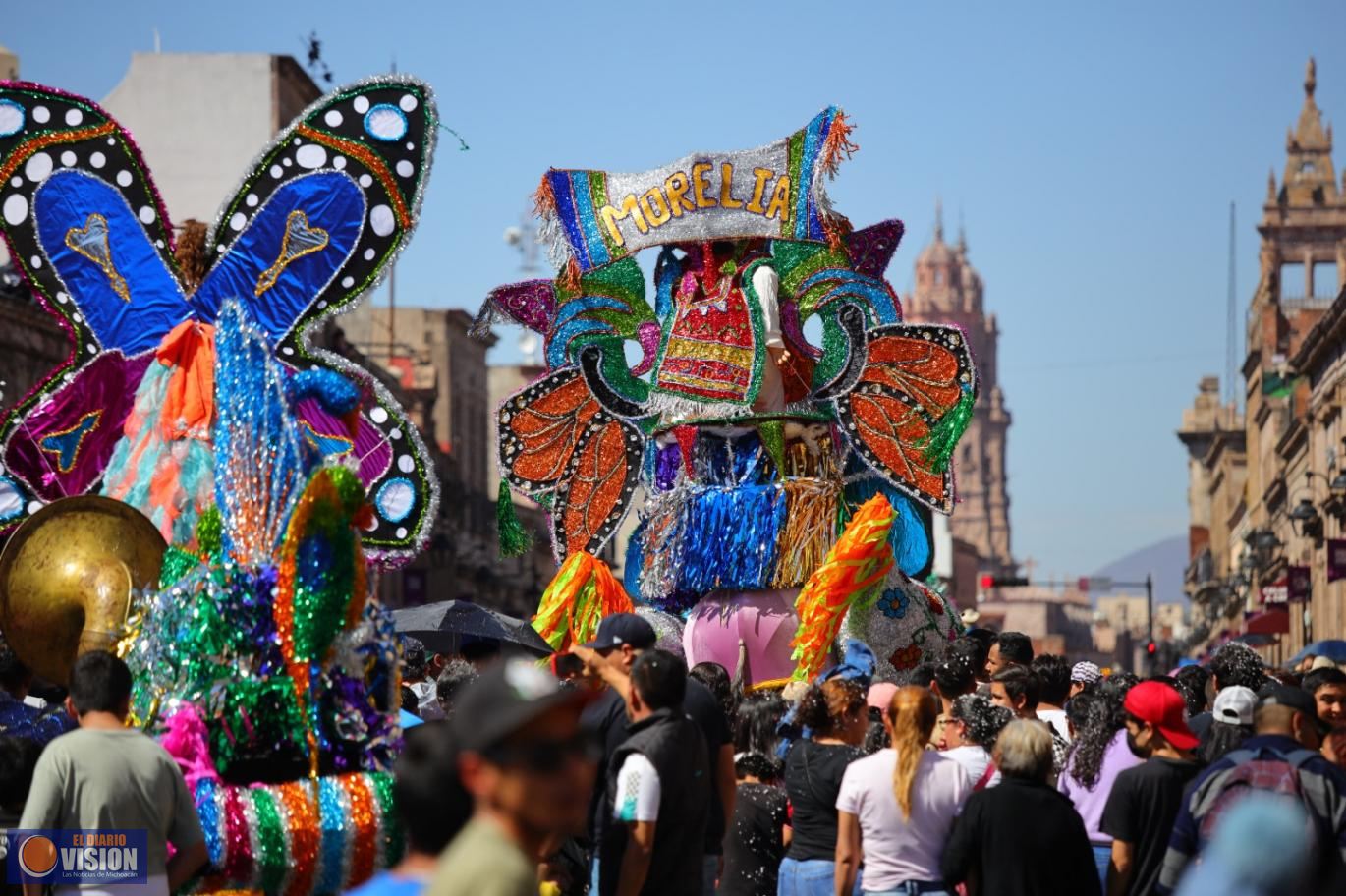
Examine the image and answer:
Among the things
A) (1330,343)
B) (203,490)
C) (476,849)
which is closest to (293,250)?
(203,490)

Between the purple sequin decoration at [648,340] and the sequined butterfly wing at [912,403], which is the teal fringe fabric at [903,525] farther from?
the purple sequin decoration at [648,340]

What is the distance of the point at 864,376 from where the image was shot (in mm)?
14250

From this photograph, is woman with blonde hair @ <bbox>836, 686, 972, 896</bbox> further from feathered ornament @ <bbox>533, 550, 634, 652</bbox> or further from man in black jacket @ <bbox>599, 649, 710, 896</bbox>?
feathered ornament @ <bbox>533, 550, 634, 652</bbox>

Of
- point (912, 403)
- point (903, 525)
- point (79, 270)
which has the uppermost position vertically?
point (79, 270)

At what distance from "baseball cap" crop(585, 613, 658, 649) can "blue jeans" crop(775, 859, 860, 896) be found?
0.98 metres

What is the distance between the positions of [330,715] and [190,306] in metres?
3.49

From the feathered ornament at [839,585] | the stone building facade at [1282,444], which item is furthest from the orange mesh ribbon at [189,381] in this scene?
the stone building facade at [1282,444]

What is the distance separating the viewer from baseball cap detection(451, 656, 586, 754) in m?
4.23

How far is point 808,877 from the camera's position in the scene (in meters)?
8.08

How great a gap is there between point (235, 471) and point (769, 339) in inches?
239

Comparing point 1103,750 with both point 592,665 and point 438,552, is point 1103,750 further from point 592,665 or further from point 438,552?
point 438,552

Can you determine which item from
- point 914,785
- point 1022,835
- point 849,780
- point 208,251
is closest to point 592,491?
point 208,251

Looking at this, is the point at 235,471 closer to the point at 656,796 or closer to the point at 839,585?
the point at 656,796

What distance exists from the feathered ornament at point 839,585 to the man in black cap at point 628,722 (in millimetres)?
4786
